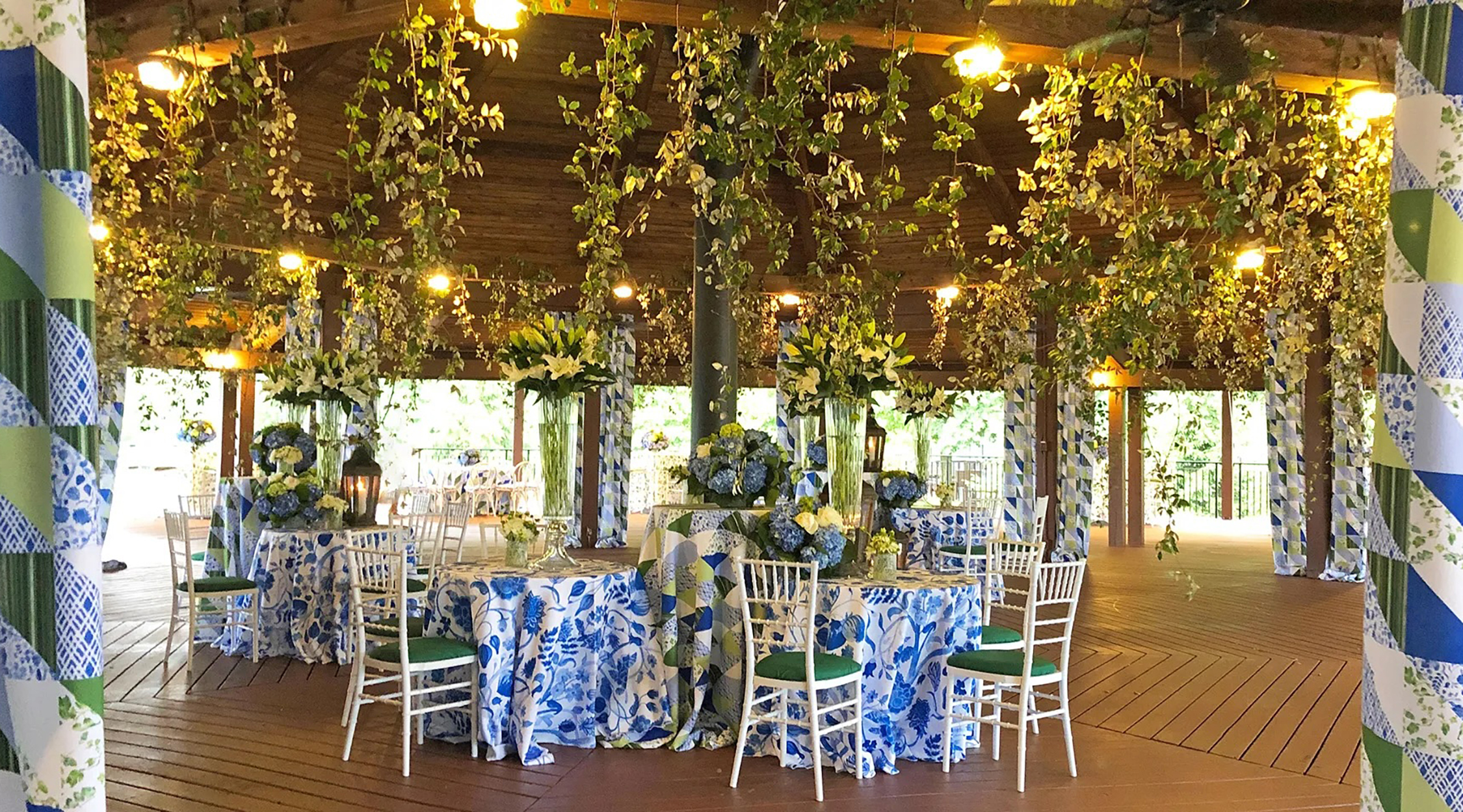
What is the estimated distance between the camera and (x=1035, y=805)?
14.7 ft

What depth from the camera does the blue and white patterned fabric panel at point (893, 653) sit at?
16.2ft

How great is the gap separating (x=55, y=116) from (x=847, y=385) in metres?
4.23

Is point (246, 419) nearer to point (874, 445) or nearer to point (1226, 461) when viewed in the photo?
point (874, 445)

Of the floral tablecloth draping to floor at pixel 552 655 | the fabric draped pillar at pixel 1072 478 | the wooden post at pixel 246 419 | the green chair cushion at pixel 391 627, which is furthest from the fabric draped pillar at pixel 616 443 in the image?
the floral tablecloth draping to floor at pixel 552 655

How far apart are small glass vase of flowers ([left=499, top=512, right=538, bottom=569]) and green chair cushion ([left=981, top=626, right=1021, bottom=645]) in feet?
6.99

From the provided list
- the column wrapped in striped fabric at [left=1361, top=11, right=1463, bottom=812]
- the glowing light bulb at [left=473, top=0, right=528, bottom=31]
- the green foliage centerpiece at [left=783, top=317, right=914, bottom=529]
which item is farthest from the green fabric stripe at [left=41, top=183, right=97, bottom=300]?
the green foliage centerpiece at [left=783, top=317, right=914, bottom=529]

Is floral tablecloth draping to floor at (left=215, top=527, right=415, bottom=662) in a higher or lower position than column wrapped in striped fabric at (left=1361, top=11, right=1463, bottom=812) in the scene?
lower

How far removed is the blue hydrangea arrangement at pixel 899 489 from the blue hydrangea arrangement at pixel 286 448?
3.99 m

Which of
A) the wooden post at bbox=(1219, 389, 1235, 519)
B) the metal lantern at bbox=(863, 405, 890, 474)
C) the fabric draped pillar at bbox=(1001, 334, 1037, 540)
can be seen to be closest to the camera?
the metal lantern at bbox=(863, 405, 890, 474)

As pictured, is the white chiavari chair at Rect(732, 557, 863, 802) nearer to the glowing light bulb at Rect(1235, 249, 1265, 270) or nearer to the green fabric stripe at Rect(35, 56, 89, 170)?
the green fabric stripe at Rect(35, 56, 89, 170)

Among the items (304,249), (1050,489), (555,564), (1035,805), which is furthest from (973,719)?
(1050,489)

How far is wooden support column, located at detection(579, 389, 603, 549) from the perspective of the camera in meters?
13.8

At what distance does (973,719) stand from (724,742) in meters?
1.15

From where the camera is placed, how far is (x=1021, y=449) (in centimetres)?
1388
